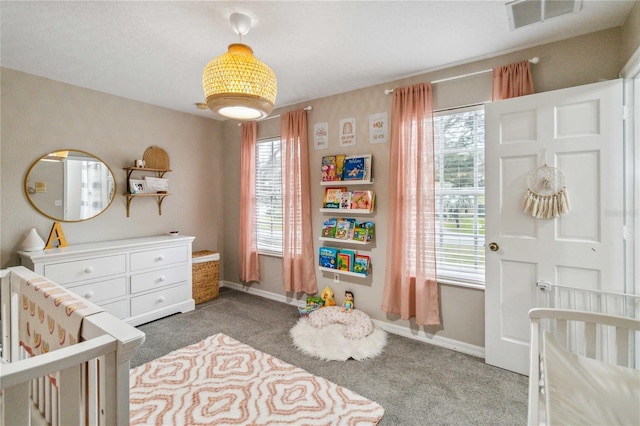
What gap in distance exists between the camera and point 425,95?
109 inches

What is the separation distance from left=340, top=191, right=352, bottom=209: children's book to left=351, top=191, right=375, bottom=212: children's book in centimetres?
4

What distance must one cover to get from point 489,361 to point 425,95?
2.31m

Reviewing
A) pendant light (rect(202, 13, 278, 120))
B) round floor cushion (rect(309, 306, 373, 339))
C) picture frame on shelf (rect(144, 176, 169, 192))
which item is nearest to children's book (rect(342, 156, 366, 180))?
round floor cushion (rect(309, 306, 373, 339))

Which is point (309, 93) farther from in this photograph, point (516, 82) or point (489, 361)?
point (489, 361)

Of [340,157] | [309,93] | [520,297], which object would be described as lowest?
[520,297]

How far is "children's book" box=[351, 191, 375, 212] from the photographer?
3.12 metres

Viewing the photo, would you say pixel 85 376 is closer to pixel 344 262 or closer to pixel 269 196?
pixel 344 262

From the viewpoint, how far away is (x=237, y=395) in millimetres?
2033

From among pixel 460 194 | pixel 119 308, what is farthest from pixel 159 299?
pixel 460 194

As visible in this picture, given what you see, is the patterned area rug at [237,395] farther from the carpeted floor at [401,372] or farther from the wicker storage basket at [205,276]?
the wicker storage basket at [205,276]

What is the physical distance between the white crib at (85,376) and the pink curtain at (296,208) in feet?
8.54

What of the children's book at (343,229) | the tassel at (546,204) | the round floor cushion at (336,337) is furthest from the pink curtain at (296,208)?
the tassel at (546,204)

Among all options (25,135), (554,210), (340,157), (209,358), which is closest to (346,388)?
(209,358)

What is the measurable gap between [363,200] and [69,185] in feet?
10.0
